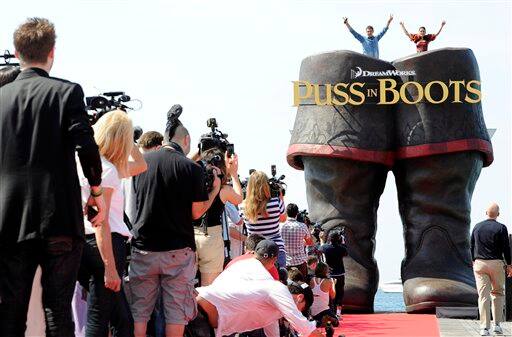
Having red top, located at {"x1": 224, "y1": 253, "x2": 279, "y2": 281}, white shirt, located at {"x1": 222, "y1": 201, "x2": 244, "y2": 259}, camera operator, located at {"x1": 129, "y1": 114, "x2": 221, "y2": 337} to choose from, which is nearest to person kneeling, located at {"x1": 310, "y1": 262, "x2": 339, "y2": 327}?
white shirt, located at {"x1": 222, "y1": 201, "x2": 244, "y2": 259}

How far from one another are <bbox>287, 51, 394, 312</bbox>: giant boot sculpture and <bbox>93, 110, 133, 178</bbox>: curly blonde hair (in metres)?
12.9

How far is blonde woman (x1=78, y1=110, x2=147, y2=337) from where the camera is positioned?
19.4 feet

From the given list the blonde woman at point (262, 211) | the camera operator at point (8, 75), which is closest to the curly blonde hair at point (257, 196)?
the blonde woman at point (262, 211)

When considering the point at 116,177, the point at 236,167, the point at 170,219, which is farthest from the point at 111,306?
the point at 236,167

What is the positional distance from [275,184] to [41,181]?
7077 millimetres

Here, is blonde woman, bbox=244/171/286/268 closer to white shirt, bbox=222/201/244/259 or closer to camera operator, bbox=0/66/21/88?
white shirt, bbox=222/201/244/259

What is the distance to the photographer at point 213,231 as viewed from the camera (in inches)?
343

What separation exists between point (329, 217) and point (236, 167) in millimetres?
10628

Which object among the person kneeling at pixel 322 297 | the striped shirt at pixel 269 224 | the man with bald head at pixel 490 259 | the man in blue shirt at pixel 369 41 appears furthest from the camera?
the man in blue shirt at pixel 369 41

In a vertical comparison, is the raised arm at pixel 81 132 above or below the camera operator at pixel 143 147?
above

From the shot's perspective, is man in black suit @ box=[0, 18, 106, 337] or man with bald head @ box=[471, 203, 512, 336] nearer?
man in black suit @ box=[0, 18, 106, 337]

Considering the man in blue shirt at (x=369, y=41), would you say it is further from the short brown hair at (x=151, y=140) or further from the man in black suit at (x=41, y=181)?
the man in black suit at (x=41, y=181)

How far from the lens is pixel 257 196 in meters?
10.8

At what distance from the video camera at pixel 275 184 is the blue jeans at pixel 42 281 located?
6.52m
